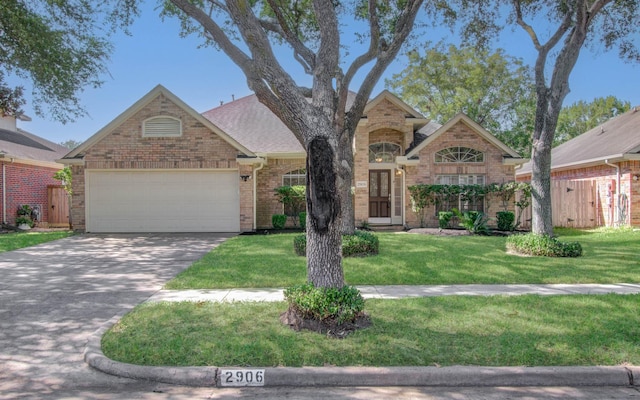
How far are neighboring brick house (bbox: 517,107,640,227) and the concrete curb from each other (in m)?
14.6

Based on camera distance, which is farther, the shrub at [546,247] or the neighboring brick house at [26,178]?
the neighboring brick house at [26,178]

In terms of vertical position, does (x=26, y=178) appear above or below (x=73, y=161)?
below

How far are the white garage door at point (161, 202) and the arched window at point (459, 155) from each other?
8299 mm

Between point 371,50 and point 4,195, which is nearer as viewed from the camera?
point 371,50

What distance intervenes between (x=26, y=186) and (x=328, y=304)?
20610mm

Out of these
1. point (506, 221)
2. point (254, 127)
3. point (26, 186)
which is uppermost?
point (254, 127)

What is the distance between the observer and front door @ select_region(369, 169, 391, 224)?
18047mm

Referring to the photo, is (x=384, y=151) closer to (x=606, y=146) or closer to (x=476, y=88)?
(x=606, y=146)

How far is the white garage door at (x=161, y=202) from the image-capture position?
52.7 feet

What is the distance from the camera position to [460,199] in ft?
55.4

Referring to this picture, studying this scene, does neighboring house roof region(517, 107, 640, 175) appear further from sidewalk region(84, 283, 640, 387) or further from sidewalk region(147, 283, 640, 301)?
sidewalk region(84, 283, 640, 387)

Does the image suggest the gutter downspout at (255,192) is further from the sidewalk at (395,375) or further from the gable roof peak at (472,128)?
the sidewalk at (395,375)

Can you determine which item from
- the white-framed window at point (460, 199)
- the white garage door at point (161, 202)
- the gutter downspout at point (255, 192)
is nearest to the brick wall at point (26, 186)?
the white garage door at point (161, 202)

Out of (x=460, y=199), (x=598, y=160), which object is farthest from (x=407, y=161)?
(x=598, y=160)
